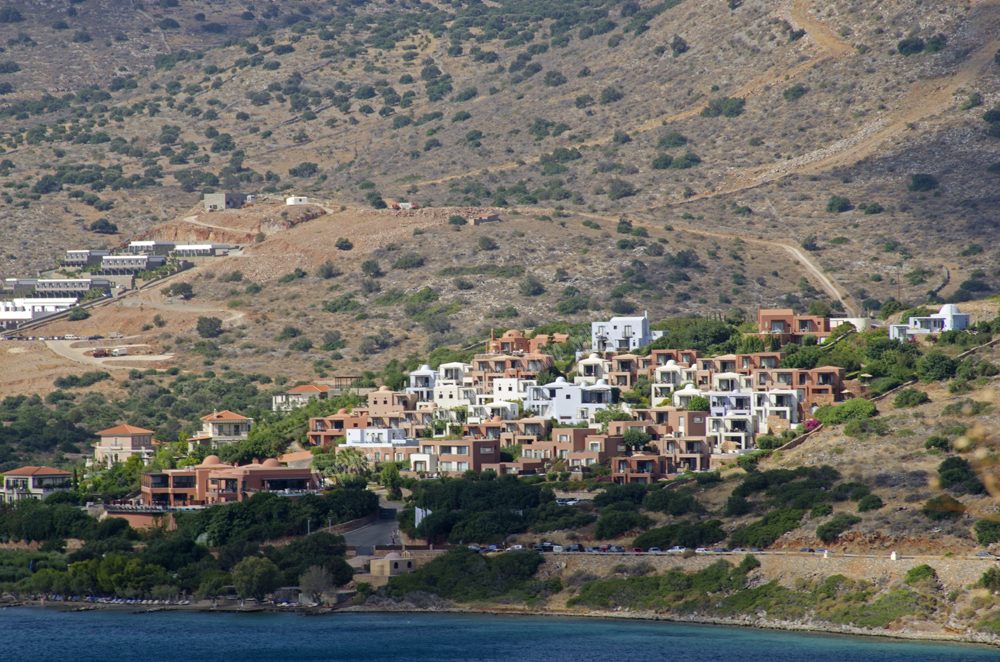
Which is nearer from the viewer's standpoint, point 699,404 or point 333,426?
point 699,404

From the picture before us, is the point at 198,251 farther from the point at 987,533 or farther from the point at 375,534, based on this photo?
the point at 987,533

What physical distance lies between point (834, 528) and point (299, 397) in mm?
50061

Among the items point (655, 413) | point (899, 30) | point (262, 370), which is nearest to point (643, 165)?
point (899, 30)

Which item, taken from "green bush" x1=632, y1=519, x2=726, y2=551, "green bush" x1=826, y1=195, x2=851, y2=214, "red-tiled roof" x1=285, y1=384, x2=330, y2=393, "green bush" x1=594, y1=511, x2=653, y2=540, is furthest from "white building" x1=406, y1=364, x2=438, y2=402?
"green bush" x1=826, y1=195, x2=851, y2=214

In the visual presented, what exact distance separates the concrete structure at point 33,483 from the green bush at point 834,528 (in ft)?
149

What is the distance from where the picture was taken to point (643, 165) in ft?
626

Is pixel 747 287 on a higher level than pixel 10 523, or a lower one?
higher

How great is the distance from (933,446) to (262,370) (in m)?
76.9

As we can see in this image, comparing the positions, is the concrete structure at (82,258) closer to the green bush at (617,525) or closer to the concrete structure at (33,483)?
the concrete structure at (33,483)

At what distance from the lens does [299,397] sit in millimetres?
109625

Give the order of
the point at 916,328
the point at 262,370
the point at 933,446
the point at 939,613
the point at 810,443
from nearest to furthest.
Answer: the point at 939,613 → the point at 933,446 → the point at 810,443 → the point at 916,328 → the point at 262,370

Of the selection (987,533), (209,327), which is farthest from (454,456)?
(209,327)

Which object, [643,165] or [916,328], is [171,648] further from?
[643,165]

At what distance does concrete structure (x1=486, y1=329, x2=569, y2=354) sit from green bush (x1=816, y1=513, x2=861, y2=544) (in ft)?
133
